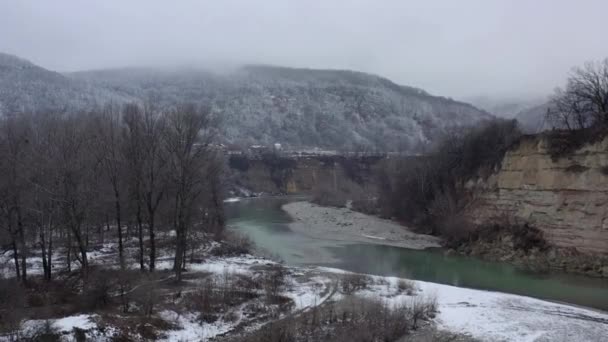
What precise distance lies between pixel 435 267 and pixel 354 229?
19.2m

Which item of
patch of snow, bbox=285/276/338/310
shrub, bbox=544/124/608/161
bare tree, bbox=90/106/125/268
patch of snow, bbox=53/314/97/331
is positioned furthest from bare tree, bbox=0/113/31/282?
shrub, bbox=544/124/608/161

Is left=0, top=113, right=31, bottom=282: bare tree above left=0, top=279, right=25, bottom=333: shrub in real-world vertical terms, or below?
above

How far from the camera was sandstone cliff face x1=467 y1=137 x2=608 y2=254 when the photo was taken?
102ft

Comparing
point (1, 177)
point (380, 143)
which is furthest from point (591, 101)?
point (380, 143)

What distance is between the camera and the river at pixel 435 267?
25094 millimetres

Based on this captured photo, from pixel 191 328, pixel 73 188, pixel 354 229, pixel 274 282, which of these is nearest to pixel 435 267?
pixel 274 282

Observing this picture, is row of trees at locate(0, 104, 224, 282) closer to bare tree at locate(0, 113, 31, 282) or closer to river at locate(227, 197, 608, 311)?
bare tree at locate(0, 113, 31, 282)

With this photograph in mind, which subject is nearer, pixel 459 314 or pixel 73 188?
pixel 459 314

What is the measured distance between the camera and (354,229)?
51375 millimetres

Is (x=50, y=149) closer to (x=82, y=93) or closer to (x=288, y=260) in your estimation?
(x=288, y=260)

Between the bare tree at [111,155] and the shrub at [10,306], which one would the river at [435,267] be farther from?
the shrub at [10,306]

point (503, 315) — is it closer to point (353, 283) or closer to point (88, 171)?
point (353, 283)

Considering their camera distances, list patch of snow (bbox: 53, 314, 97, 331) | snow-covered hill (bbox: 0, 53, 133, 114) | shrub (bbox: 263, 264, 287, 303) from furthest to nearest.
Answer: snow-covered hill (bbox: 0, 53, 133, 114)
shrub (bbox: 263, 264, 287, 303)
patch of snow (bbox: 53, 314, 97, 331)

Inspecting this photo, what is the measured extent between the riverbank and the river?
2.32m
